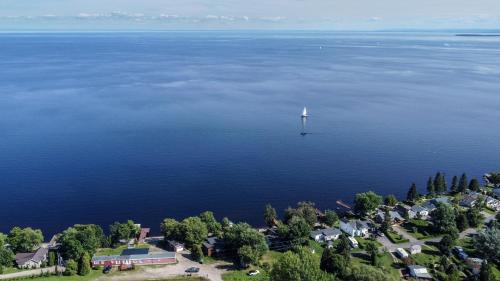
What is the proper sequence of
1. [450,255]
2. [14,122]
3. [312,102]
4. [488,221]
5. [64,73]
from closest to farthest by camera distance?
[450,255] < [488,221] < [14,122] < [312,102] < [64,73]

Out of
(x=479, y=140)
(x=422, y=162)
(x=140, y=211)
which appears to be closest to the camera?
(x=140, y=211)

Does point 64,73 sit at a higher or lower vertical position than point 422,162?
higher

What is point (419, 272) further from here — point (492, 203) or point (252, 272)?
point (492, 203)

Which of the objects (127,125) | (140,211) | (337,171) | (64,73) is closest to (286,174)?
(337,171)

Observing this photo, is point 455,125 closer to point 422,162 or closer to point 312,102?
point 422,162

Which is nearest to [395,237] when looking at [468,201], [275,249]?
[275,249]

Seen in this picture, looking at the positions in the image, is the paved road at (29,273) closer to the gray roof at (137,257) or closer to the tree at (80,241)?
the tree at (80,241)

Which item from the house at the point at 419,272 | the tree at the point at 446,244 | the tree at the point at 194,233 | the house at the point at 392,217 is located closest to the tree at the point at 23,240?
the tree at the point at 194,233
